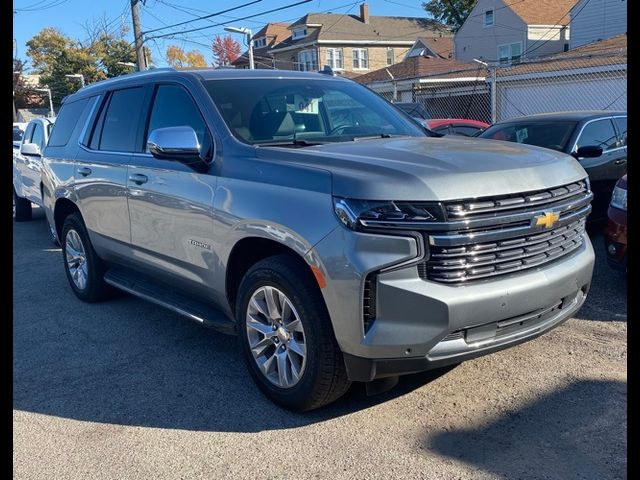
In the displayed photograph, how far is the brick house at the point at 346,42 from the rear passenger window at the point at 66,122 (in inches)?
1743

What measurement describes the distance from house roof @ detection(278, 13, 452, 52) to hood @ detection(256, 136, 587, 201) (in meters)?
48.2

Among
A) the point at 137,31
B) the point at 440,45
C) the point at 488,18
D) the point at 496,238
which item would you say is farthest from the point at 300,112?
the point at 440,45

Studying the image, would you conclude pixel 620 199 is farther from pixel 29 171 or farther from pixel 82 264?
pixel 29 171

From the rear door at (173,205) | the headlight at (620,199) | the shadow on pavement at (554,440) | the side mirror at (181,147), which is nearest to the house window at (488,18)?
the headlight at (620,199)

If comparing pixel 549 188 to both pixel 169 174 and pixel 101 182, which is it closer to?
pixel 169 174

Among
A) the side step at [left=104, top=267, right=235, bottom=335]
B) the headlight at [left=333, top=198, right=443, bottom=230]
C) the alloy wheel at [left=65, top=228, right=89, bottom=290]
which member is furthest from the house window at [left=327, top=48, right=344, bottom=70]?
the headlight at [left=333, top=198, right=443, bottom=230]

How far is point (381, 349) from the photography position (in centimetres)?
317

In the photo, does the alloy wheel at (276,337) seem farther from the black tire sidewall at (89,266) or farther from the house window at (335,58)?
the house window at (335,58)

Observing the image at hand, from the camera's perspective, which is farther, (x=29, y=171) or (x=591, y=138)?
(x=29, y=171)

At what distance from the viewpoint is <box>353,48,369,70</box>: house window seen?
52.1m

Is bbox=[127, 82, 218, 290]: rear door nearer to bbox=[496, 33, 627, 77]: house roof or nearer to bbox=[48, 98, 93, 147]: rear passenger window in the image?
bbox=[48, 98, 93, 147]: rear passenger window

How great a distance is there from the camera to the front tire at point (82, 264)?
238 inches

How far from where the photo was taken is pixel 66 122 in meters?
6.66

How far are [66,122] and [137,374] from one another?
3.39m
